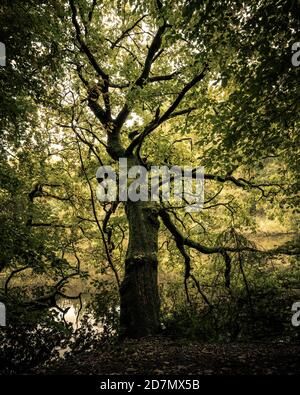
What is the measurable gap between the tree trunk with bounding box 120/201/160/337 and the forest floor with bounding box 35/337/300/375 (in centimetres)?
106

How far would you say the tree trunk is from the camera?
809cm

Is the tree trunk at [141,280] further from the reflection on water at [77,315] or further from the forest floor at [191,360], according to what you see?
the reflection on water at [77,315]

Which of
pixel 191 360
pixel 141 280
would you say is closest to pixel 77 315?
pixel 141 280

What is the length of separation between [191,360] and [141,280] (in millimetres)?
3311

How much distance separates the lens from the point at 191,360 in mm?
5375

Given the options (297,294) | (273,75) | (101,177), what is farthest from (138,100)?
(297,294)

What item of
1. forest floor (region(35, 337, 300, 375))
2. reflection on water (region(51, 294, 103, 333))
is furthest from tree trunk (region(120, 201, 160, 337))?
reflection on water (region(51, 294, 103, 333))

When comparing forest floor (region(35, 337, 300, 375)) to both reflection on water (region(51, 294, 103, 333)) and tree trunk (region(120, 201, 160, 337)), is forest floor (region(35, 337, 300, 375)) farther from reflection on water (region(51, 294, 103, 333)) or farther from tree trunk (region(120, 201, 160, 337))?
reflection on water (region(51, 294, 103, 333))

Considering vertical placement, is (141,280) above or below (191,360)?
above

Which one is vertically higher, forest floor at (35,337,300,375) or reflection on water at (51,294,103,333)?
forest floor at (35,337,300,375)

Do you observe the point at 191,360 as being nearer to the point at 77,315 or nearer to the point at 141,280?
the point at 141,280

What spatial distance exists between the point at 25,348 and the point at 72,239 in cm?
435

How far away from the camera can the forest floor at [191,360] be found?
15.2 ft

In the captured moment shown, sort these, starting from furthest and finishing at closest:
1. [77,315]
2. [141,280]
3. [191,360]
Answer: [77,315]
[141,280]
[191,360]
